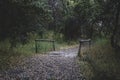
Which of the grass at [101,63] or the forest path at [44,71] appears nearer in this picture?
the forest path at [44,71]

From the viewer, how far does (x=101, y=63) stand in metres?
12.8

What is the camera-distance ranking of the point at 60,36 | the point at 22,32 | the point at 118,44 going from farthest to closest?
the point at 60,36, the point at 118,44, the point at 22,32

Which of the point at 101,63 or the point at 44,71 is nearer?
the point at 44,71

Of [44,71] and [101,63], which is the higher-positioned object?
[101,63]

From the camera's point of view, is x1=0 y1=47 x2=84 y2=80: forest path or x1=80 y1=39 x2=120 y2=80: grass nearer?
x1=0 y1=47 x2=84 y2=80: forest path

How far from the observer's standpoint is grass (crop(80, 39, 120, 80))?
1080 centimetres

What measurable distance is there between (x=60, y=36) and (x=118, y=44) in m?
12.8

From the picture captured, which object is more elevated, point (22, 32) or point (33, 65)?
point (22, 32)

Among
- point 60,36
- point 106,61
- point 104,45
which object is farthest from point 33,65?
point 60,36

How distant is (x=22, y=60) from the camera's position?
1378cm

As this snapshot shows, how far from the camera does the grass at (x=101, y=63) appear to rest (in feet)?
35.4

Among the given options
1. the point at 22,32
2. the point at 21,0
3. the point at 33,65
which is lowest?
the point at 33,65

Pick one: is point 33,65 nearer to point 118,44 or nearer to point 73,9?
point 118,44

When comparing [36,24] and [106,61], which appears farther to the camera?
[36,24]
